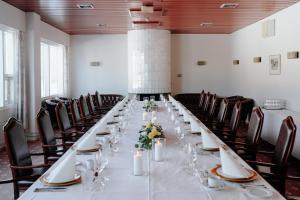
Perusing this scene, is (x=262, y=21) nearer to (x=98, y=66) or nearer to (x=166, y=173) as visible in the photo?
(x=98, y=66)

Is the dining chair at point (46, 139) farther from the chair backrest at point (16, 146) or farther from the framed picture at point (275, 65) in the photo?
the framed picture at point (275, 65)

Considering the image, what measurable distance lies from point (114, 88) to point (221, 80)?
3.57 m

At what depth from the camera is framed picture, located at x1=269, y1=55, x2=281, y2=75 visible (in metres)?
7.40

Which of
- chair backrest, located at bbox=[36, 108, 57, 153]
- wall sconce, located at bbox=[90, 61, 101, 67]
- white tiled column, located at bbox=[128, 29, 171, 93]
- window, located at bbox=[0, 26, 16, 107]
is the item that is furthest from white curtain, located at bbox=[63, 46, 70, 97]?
chair backrest, located at bbox=[36, 108, 57, 153]

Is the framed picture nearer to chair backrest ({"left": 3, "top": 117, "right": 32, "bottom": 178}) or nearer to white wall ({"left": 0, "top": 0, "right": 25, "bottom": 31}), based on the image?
white wall ({"left": 0, "top": 0, "right": 25, "bottom": 31})

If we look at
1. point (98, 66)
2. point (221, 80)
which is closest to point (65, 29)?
point (98, 66)

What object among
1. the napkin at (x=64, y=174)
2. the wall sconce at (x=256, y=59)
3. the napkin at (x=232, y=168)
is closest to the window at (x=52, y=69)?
the wall sconce at (x=256, y=59)

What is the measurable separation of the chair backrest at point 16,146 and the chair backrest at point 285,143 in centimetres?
218

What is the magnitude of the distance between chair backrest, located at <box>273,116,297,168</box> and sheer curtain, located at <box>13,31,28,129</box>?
5660 millimetres

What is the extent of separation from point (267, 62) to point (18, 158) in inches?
260

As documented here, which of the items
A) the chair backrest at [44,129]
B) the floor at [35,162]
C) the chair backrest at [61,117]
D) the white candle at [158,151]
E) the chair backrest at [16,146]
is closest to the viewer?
the white candle at [158,151]

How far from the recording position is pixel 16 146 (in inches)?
114

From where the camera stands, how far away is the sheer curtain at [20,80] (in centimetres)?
711

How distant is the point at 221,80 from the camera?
11.4 metres
